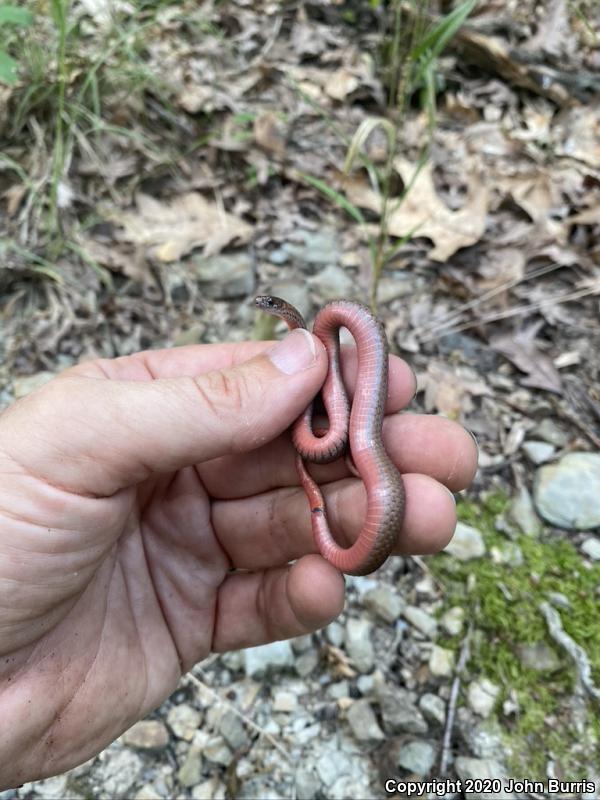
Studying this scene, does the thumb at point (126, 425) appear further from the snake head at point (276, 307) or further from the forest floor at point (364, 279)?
the forest floor at point (364, 279)

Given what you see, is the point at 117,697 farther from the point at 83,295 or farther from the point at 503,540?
the point at 83,295

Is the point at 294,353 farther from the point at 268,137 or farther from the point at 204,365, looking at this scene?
the point at 268,137

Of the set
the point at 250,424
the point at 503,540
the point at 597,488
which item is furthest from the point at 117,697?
the point at 597,488

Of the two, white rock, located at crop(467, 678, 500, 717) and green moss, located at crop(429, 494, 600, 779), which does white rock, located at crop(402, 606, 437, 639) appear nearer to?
green moss, located at crop(429, 494, 600, 779)

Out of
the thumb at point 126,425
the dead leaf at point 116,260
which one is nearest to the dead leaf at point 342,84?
the dead leaf at point 116,260

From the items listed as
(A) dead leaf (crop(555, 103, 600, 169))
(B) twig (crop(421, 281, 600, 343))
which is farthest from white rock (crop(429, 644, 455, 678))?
(A) dead leaf (crop(555, 103, 600, 169))

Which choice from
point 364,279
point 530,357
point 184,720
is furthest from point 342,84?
point 184,720
